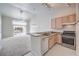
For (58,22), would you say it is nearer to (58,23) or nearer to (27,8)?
(58,23)

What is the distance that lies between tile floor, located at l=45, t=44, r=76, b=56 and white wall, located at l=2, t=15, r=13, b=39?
25.8 inches

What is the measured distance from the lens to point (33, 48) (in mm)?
1559

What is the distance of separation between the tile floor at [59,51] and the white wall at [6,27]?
2.15ft

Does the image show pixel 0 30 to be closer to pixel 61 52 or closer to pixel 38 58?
pixel 38 58

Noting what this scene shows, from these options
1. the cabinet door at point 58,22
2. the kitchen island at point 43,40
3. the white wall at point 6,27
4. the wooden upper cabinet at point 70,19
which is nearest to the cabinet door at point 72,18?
the wooden upper cabinet at point 70,19

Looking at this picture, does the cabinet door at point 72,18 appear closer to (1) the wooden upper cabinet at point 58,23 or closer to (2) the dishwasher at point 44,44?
(1) the wooden upper cabinet at point 58,23

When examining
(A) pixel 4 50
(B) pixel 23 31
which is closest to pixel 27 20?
(B) pixel 23 31

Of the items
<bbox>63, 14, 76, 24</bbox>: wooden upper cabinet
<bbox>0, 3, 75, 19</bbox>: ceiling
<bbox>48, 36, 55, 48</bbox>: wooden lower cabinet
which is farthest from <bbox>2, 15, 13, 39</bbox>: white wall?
<bbox>63, 14, 76, 24</bbox>: wooden upper cabinet

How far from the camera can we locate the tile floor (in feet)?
4.84

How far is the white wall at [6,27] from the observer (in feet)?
4.87

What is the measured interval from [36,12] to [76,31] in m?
0.68

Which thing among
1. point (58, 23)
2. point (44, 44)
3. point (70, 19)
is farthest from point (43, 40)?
point (70, 19)

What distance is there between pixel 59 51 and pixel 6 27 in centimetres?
90

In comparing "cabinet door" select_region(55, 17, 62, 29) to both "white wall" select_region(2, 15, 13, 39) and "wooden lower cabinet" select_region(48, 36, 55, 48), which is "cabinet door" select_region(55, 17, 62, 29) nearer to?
"wooden lower cabinet" select_region(48, 36, 55, 48)
